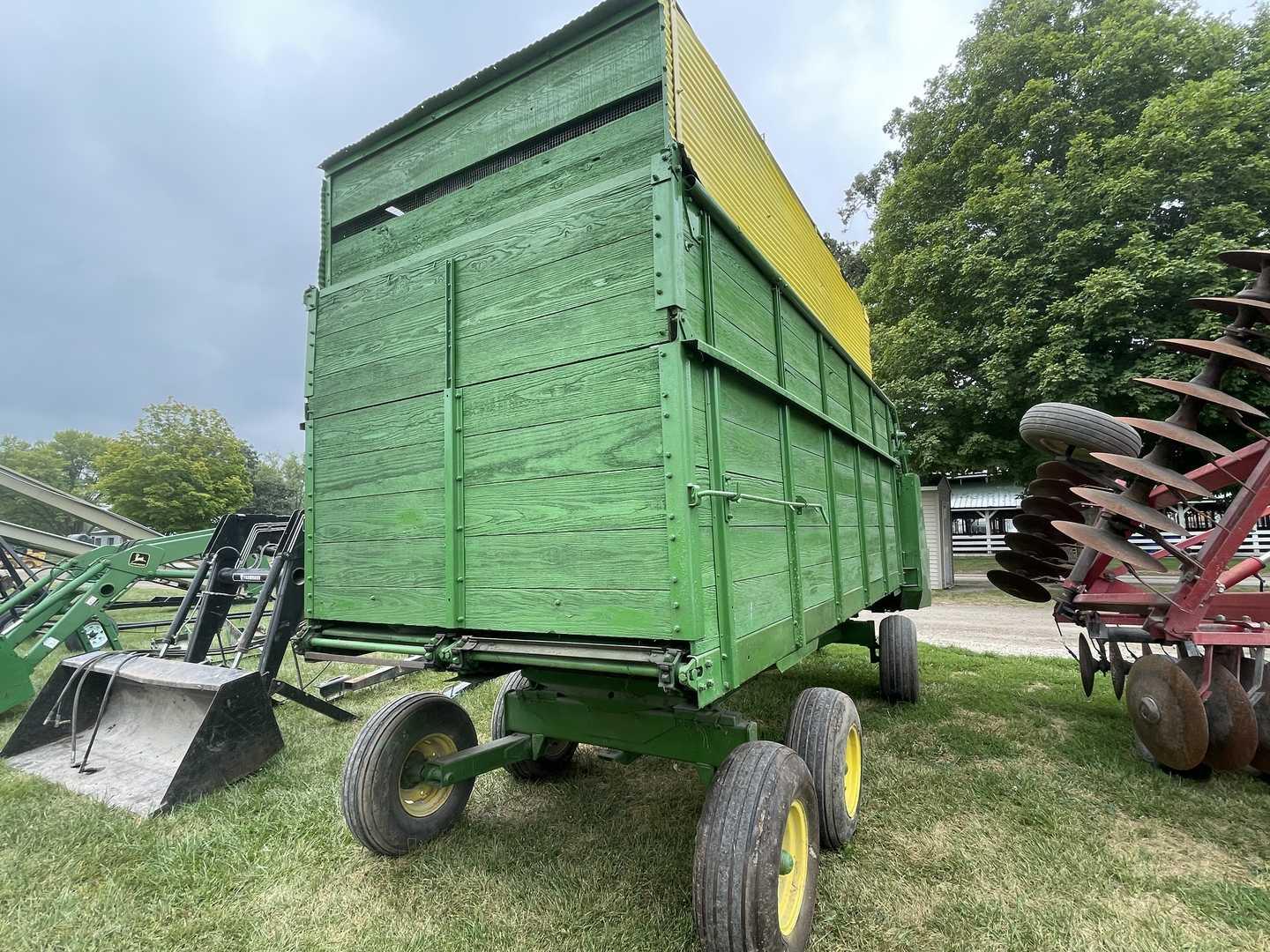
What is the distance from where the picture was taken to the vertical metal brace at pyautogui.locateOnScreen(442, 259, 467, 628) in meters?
2.46

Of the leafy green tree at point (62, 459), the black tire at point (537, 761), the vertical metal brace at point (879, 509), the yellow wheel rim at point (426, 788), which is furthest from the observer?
the leafy green tree at point (62, 459)

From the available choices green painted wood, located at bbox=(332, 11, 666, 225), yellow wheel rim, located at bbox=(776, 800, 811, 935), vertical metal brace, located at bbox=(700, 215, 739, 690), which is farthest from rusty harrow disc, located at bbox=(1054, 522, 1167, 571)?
green painted wood, located at bbox=(332, 11, 666, 225)

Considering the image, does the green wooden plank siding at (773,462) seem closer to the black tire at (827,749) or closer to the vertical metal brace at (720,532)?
the vertical metal brace at (720,532)

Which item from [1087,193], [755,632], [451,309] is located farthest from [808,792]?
[1087,193]

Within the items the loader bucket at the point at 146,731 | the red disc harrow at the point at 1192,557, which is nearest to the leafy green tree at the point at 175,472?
the loader bucket at the point at 146,731

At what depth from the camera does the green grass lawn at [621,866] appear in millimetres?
2400

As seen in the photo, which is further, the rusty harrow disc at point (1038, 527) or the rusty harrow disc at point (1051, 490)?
the rusty harrow disc at point (1038, 527)

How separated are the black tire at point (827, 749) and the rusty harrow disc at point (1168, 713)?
195cm

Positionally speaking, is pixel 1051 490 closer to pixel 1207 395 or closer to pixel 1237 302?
pixel 1207 395

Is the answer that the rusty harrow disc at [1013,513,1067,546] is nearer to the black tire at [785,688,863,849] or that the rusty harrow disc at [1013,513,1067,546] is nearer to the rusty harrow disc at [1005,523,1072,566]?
the rusty harrow disc at [1005,523,1072,566]

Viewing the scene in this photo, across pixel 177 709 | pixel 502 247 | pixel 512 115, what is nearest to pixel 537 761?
pixel 177 709

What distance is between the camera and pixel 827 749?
2855 mm

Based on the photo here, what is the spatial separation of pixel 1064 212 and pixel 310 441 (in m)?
14.1

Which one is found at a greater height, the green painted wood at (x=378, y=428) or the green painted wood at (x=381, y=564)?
the green painted wood at (x=378, y=428)
